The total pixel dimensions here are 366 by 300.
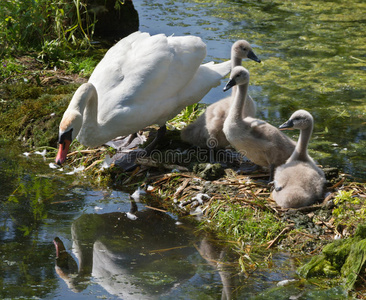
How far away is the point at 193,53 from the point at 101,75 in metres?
1.08

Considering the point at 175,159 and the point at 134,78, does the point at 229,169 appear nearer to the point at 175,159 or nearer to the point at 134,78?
the point at 175,159

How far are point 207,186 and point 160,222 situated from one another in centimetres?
69

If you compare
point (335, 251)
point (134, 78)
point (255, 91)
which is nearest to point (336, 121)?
point (255, 91)

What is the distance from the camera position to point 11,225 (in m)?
5.00

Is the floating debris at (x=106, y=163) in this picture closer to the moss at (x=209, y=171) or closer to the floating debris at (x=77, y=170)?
the floating debris at (x=77, y=170)

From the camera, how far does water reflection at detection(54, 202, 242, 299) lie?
13.6ft

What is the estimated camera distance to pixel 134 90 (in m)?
5.94

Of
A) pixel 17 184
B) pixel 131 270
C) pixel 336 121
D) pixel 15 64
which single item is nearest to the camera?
pixel 131 270

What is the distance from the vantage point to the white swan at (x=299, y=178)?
5.22 meters

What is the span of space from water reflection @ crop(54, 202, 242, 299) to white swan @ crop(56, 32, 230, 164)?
3.13 feet

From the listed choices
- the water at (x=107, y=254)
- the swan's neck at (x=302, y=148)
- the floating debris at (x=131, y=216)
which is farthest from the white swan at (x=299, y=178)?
the floating debris at (x=131, y=216)

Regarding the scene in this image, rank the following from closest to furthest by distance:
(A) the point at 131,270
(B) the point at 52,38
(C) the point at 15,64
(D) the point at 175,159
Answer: (A) the point at 131,270 → (D) the point at 175,159 → (C) the point at 15,64 → (B) the point at 52,38

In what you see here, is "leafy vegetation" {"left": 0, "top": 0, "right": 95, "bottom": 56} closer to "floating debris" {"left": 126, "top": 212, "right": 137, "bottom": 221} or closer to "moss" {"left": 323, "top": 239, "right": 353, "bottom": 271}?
"floating debris" {"left": 126, "top": 212, "right": 137, "bottom": 221}

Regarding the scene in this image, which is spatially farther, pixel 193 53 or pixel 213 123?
pixel 193 53
